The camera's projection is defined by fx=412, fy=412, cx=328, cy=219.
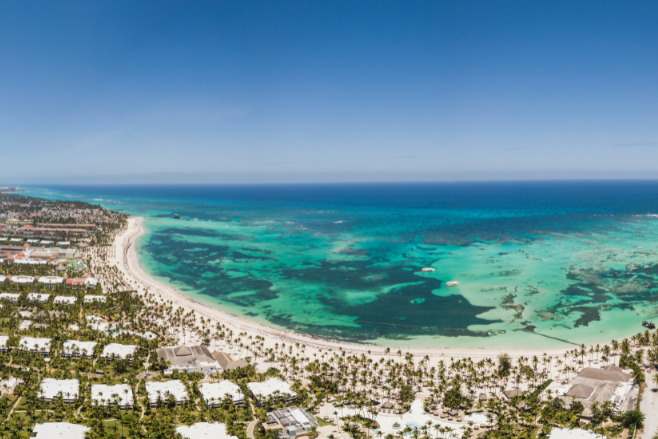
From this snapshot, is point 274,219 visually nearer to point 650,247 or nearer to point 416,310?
→ point 416,310

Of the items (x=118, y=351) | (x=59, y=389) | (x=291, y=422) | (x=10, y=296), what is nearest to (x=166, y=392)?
(x=59, y=389)

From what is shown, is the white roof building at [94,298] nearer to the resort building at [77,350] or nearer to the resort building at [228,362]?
the resort building at [77,350]

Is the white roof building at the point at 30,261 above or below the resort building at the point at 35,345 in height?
above

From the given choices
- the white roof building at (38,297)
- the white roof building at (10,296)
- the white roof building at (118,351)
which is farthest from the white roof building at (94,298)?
the white roof building at (118,351)

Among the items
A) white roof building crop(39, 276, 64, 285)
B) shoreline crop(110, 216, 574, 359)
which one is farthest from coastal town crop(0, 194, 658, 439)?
white roof building crop(39, 276, 64, 285)

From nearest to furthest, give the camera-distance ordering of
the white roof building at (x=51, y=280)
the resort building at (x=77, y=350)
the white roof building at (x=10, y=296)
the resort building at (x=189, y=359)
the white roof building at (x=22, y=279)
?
1. the resort building at (x=189, y=359)
2. the resort building at (x=77, y=350)
3. the white roof building at (x=10, y=296)
4. the white roof building at (x=22, y=279)
5. the white roof building at (x=51, y=280)

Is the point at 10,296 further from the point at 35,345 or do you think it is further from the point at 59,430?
the point at 59,430
